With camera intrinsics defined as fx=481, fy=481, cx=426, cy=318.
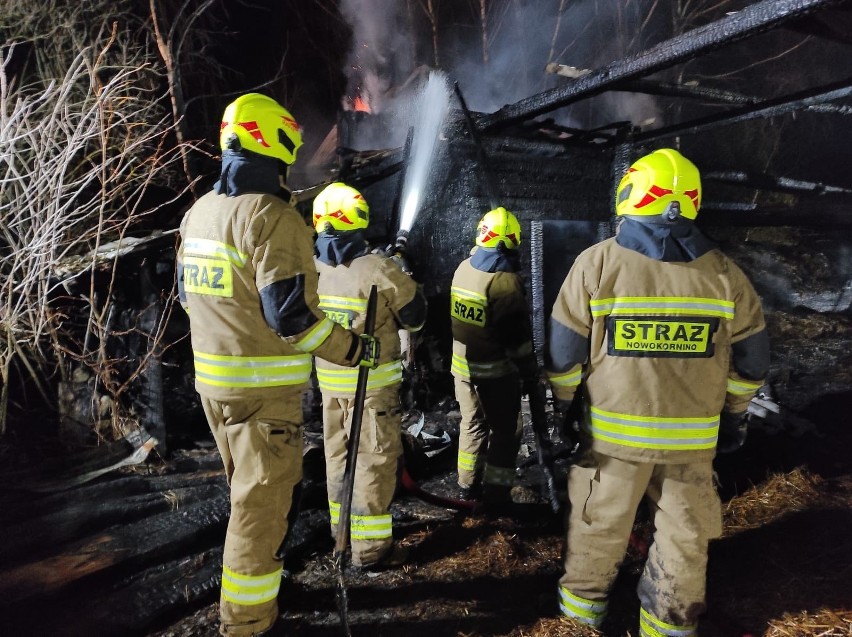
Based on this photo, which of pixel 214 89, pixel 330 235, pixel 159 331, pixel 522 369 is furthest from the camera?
pixel 214 89

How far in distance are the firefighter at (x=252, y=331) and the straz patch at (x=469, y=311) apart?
184 cm

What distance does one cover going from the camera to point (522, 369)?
13.9 ft

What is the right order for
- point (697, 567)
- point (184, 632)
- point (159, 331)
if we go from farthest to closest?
1. point (159, 331)
2. point (184, 632)
3. point (697, 567)

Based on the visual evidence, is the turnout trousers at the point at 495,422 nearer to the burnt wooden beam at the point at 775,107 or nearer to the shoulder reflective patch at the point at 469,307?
the shoulder reflective patch at the point at 469,307

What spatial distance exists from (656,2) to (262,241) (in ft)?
71.3

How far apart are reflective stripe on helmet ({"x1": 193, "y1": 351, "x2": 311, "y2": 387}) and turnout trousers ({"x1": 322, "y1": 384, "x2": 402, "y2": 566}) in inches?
34.5

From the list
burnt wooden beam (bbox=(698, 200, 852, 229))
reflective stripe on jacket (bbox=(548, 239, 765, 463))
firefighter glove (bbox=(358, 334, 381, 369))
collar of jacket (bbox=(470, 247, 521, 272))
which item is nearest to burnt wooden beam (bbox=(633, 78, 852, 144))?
burnt wooden beam (bbox=(698, 200, 852, 229))

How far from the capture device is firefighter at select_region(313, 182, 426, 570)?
3.43 m

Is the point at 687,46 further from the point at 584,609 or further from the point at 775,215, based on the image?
the point at 775,215

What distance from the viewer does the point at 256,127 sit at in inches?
102

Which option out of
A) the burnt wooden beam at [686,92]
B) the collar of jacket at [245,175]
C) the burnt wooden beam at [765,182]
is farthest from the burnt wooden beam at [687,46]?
the burnt wooden beam at [765,182]

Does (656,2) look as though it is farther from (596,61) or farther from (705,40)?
(705,40)

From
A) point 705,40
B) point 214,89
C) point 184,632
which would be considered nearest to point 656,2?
point 214,89

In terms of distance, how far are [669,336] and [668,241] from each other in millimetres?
475
